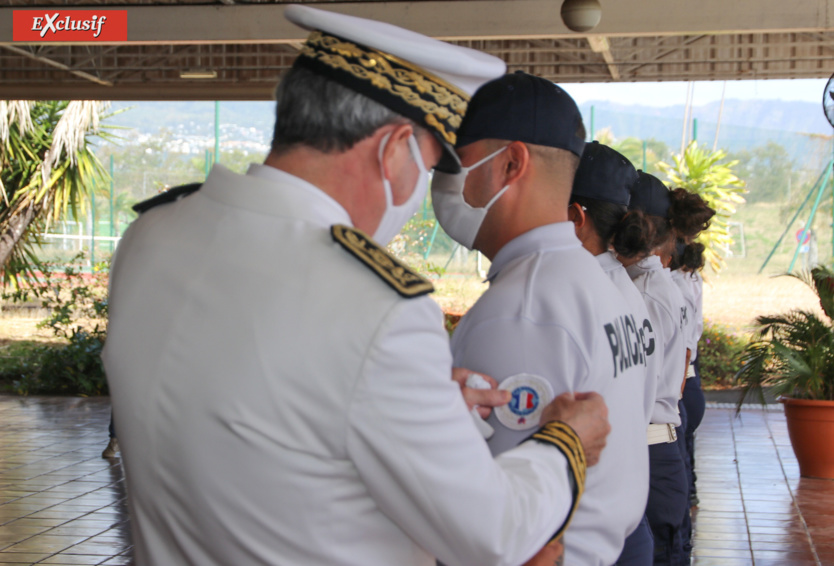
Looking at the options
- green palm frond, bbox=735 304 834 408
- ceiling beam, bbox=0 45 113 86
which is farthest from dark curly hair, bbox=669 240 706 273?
ceiling beam, bbox=0 45 113 86

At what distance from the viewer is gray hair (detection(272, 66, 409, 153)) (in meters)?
1.05

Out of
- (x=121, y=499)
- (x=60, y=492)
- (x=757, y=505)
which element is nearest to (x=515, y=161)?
(x=121, y=499)

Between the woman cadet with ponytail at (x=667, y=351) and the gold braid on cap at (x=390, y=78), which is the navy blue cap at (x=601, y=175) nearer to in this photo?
the woman cadet with ponytail at (x=667, y=351)

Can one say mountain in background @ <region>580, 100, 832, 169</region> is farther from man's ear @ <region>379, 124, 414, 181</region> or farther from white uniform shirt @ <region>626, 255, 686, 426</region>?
man's ear @ <region>379, 124, 414, 181</region>

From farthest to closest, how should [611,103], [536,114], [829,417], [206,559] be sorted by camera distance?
[611,103]
[829,417]
[536,114]
[206,559]

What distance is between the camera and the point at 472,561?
1.01 m

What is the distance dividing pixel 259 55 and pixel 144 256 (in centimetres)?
928

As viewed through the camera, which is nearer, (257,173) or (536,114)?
(257,173)

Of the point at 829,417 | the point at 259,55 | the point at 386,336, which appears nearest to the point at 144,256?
the point at 386,336

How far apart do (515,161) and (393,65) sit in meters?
0.54

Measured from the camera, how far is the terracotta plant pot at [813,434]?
238 inches

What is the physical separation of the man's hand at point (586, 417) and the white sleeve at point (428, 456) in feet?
0.64

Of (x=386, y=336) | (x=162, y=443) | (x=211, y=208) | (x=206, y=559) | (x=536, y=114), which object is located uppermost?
(x=536, y=114)

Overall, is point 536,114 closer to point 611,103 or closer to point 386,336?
point 386,336
